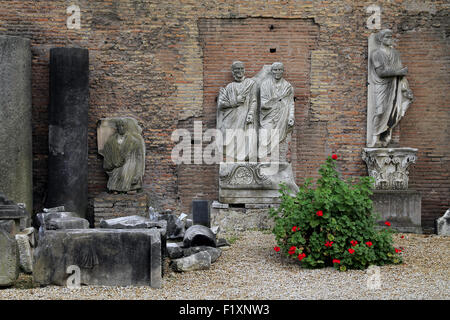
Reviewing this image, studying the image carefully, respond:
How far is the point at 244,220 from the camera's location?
962 cm

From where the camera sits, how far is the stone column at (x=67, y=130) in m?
9.55

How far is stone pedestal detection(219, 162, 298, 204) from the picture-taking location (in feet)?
31.8

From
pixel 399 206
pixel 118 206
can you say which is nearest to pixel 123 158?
pixel 118 206

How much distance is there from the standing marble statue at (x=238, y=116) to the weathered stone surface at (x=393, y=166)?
218cm

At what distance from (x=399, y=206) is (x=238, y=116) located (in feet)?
10.3

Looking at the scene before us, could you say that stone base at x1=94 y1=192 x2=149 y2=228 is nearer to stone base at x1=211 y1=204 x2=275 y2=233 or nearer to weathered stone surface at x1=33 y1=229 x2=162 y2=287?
stone base at x1=211 y1=204 x2=275 y2=233

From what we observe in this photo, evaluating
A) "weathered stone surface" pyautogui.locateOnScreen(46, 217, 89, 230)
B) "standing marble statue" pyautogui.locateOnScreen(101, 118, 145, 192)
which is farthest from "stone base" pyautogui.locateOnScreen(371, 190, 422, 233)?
"weathered stone surface" pyautogui.locateOnScreen(46, 217, 89, 230)

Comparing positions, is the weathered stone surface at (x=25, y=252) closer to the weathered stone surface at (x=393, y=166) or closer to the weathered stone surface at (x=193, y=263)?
the weathered stone surface at (x=193, y=263)

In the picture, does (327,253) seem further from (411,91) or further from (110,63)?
(110,63)

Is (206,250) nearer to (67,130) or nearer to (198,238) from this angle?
(198,238)

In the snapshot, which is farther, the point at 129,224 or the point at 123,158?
the point at 123,158

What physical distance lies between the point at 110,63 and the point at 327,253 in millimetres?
5463

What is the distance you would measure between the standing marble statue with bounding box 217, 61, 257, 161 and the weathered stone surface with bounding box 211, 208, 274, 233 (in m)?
0.92

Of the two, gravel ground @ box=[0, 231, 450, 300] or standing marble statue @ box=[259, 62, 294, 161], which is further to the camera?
standing marble statue @ box=[259, 62, 294, 161]
